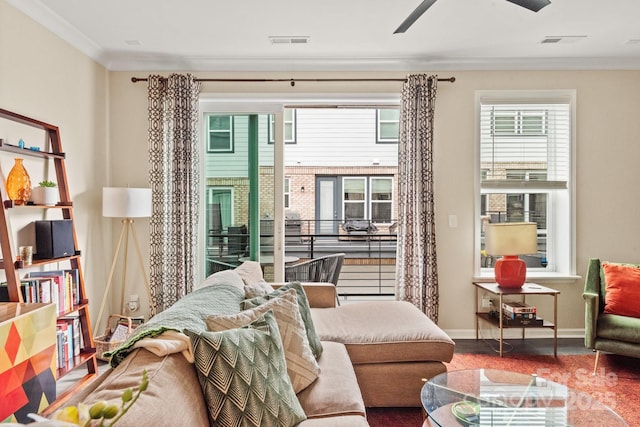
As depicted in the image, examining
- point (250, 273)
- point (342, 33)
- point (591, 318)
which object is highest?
point (342, 33)

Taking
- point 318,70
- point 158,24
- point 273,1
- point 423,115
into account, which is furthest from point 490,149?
point 158,24

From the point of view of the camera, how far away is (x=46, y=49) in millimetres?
3287

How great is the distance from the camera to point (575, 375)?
10.9ft

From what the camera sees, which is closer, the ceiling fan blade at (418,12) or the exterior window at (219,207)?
the ceiling fan blade at (418,12)

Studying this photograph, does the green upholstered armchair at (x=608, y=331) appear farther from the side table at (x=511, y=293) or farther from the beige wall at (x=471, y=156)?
the beige wall at (x=471, y=156)

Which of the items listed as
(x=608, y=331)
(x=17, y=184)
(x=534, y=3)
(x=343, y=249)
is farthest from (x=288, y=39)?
(x=343, y=249)

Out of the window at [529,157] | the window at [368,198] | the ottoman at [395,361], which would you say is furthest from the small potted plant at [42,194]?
the window at [368,198]

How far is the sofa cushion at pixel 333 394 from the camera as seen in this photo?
188 cm

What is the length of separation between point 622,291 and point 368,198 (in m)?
7.95

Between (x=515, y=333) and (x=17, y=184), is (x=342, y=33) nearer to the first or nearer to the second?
(x=17, y=184)

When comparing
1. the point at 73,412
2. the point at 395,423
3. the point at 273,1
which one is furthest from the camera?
the point at 273,1

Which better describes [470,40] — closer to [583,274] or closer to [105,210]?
[583,274]

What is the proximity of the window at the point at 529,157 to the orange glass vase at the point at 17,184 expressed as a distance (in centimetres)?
387

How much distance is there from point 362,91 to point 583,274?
114 inches
